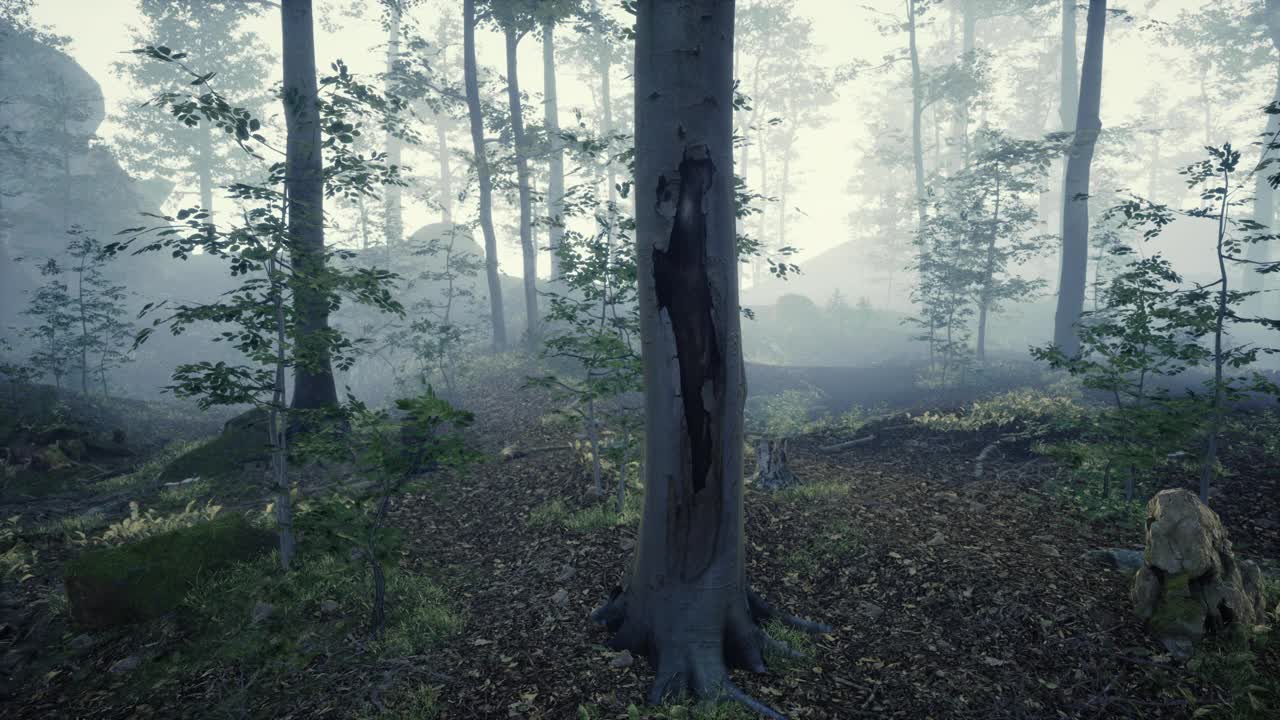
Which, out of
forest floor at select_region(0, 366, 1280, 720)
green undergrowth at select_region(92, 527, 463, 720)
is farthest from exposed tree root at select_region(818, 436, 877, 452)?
green undergrowth at select_region(92, 527, 463, 720)

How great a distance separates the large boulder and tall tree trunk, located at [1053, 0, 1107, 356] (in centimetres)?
1203

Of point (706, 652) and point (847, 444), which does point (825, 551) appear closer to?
point (706, 652)

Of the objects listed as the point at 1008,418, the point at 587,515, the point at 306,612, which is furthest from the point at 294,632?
the point at 1008,418

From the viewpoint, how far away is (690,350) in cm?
296

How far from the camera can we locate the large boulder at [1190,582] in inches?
124

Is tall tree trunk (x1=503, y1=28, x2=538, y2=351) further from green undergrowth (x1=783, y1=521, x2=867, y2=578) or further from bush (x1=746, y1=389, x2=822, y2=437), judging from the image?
green undergrowth (x1=783, y1=521, x2=867, y2=578)

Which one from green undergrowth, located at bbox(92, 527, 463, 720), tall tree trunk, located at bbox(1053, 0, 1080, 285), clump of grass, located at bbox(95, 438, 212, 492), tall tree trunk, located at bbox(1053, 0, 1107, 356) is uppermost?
tall tree trunk, located at bbox(1053, 0, 1080, 285)

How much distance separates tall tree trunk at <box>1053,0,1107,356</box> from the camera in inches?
536

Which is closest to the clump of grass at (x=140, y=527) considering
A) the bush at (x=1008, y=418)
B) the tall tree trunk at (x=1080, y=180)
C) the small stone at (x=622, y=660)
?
the small stone at (x=622, y=660)

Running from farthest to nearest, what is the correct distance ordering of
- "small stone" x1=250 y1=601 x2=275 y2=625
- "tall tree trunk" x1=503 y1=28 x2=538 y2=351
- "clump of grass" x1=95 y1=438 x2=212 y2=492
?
"tall tree trunk" x1=503 y1=28 x2=538 y2=351
"clump of grass" x1=95 y1=438 x2=212 y2=492
"small stone" x1=250 y1=601 x2=275 y2=625

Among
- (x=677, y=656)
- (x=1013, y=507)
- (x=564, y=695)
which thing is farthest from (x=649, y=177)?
(x=1013, y=507)

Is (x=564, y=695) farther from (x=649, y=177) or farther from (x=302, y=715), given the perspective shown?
(x=649, y=177)

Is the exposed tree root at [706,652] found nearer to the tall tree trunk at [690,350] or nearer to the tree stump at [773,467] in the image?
the tall tree trunk at [690,350]

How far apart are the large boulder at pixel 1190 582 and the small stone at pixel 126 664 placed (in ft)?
20.4
